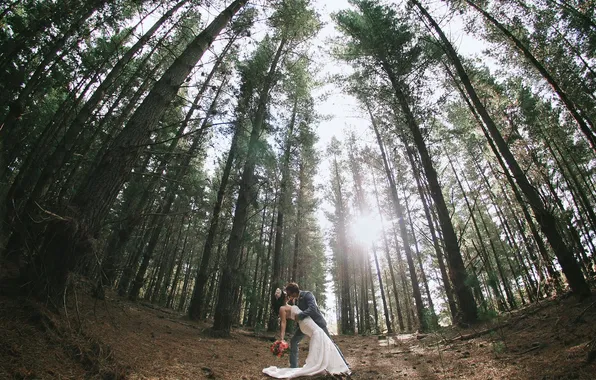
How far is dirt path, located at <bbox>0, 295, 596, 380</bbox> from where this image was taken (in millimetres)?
2594

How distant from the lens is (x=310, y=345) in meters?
4.56

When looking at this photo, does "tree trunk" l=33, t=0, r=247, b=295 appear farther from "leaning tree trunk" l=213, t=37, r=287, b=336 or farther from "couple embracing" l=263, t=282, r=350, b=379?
"leaning tree trunk" l=213, t=37, r=287, b=336

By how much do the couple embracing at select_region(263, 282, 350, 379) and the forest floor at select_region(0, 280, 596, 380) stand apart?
65cm

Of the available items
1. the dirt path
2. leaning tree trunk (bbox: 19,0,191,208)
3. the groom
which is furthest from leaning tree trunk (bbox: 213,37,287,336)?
leaning tree trunk (bbox: 19,0,191,208)

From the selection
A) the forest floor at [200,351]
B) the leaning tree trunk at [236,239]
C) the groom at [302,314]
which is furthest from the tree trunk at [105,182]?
the leaning tree trunk at [236,239]

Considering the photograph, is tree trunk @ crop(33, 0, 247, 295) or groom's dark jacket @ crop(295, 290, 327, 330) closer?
tree trunk @ crop(33, 0, 247, 295)

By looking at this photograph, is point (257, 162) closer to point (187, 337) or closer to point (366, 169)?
point (187, 337)

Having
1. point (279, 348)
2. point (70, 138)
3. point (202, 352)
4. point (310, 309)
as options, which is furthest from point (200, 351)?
point (70, 138)

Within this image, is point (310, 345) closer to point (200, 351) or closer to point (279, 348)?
point (279, 348)

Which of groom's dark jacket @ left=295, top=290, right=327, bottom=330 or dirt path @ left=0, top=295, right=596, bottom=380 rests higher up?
groom's dark jacket @ left=295, top=290, right=327, bottom=330

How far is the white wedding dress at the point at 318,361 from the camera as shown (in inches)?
166

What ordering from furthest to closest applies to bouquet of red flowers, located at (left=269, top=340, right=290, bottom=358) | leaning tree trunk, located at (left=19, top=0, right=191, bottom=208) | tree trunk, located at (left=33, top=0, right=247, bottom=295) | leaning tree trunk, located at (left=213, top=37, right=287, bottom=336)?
leaning tree trunk, located at (left=213, top=37, right=287, bottom=336)
bouquet of red flowers, located at (left=269, top=340, right=290, bottom=358)
leaning tree trunk, located at (left=19, top=0, right=191, bottom=208)
tree trunk, located at (left=33, top=0, right=247, bottom=295)

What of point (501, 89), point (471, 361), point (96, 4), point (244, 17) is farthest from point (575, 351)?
point (501, 89)

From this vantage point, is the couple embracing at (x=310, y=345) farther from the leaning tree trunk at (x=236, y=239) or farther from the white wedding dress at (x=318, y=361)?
the leaning tree trunk at (x=236, y=239)
